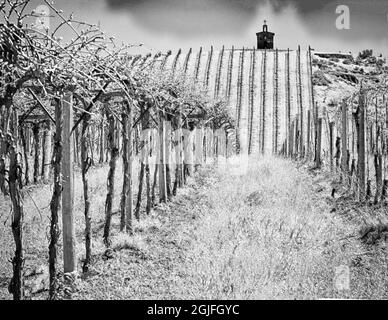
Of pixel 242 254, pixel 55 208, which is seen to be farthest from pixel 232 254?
pixel 55 208

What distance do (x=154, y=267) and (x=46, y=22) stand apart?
3279 millimetres

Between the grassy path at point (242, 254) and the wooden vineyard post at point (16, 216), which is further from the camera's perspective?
the grassy path at point (242, 254)

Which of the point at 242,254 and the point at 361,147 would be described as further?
the point at 361,147

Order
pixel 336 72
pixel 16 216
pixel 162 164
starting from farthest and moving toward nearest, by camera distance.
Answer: pixel 336 72 < pixel 162 164 < pixel 16 216

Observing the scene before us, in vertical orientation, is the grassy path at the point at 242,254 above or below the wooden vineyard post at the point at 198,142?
below

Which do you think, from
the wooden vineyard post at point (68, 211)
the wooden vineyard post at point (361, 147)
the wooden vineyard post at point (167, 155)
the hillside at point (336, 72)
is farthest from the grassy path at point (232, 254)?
the hillside at point (336, 72)

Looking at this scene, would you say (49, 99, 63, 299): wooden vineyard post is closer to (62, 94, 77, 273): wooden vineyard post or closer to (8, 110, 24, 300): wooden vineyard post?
(62, 94, 77, 273): wooden vineyard post

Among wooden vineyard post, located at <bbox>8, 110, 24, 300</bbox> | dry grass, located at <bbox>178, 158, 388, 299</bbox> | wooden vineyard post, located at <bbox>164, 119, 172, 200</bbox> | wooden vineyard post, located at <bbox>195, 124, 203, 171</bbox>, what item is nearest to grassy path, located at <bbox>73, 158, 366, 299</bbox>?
dry grass, located at <bbox>178, 158, 388, 299</bbox>

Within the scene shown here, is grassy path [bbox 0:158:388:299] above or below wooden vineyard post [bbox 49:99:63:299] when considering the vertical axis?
below

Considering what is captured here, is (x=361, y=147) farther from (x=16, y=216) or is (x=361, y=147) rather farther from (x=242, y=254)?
(x=16, y=216)

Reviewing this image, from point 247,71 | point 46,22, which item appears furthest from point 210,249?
point 247,71

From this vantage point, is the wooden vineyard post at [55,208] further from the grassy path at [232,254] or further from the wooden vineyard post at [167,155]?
the wooden vineyard post at [167,155]

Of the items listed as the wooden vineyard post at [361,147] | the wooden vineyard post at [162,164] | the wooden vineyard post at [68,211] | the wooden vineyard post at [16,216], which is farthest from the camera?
the wooden vineyard post at [162,164]
